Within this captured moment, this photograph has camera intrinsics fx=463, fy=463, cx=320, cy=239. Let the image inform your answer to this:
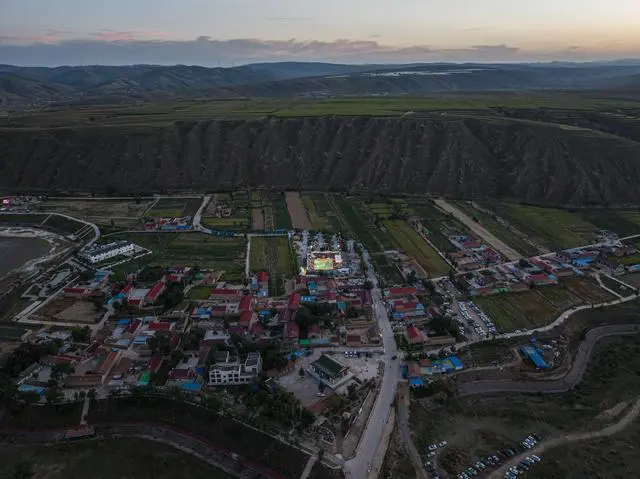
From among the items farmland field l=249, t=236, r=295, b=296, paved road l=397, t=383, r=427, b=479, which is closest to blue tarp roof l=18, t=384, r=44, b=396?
farmland field l=249, t=236, r=295, b=296

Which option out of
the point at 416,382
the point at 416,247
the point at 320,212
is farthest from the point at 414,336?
the point at 320,212

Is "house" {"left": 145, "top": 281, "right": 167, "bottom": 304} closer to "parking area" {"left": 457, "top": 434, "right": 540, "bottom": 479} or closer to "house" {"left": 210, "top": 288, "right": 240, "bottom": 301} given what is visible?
"house" {"left": 210, "top": 288, "right": 240, "bottom": 301}

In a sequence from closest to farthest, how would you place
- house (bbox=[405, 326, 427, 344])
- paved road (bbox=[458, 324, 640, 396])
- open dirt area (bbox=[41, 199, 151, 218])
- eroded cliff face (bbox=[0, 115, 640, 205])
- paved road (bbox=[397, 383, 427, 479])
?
paved road (bbox=[397, 383, 427, 479]) → paved road (bbox=[458, 324, 640, 396]) → house (bbox=[405, 326, 427, 344]) → open dirt area (bbox=[41, 199, 151, 218]) → eroded cliff face (bbox=[0, 115, 640, 205])

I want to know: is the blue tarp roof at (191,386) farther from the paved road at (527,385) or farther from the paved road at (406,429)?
the paved road at (527,385)

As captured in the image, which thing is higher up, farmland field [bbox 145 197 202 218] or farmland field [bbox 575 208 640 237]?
farmland field [bbox 145 197 202 218]

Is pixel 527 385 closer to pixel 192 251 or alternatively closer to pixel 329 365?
pixel 329 365

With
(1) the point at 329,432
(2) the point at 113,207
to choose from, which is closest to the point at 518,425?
(1) the point at 329,432

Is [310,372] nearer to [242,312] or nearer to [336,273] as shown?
[242,312]
